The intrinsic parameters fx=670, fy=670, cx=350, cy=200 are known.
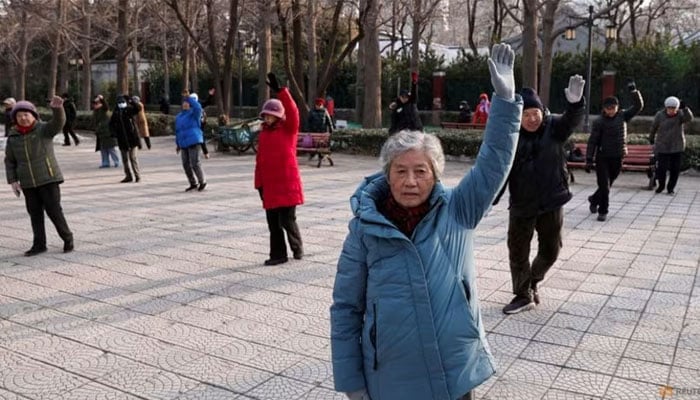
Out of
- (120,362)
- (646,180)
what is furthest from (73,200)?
(646,180)

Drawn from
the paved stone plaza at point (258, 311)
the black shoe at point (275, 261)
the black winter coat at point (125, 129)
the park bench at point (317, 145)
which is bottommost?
the paved stone plaza at point (258, 311)

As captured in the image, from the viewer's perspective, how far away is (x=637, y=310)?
16.8 ft

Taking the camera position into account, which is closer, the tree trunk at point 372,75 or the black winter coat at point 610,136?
the black winter coat at point 610,136

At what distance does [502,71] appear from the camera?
2.45 metres

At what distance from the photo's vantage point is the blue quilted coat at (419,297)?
7.55 feet

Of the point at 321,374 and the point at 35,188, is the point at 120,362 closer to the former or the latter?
the point at 321,374

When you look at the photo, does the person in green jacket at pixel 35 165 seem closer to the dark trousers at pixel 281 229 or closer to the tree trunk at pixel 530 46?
the dark trousers at pixel 281 229

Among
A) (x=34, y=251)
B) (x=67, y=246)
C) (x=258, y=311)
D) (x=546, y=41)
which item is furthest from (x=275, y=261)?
(x=546, y=41)

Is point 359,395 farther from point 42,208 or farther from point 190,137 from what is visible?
point 190,137

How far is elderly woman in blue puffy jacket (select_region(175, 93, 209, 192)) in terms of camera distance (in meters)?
11.0

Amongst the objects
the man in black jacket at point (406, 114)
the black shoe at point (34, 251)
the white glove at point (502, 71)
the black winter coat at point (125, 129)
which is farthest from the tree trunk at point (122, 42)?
the white glove at point (502, 71)

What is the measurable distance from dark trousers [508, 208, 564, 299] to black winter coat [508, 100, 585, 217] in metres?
0.09

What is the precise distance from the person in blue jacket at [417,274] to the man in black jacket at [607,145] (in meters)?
7.02

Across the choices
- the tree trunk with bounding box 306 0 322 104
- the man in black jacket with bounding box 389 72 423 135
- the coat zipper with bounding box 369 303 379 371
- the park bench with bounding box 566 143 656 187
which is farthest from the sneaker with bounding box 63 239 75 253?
the tree trunk with bounding box 306 0 322 104
